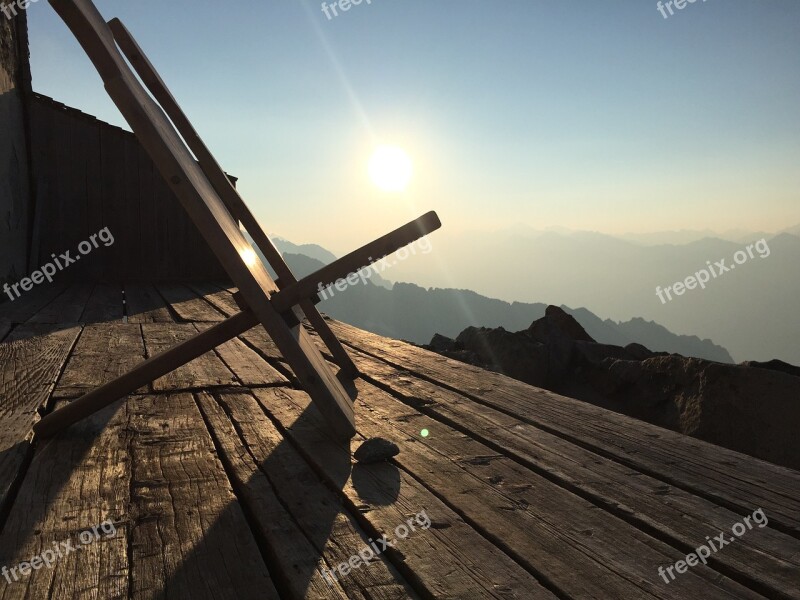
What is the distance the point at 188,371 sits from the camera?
3076 millimetres

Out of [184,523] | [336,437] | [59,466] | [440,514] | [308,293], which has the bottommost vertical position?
[440,514]

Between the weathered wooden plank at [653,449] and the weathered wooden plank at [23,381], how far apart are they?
1.97m

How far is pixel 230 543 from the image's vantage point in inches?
53.1

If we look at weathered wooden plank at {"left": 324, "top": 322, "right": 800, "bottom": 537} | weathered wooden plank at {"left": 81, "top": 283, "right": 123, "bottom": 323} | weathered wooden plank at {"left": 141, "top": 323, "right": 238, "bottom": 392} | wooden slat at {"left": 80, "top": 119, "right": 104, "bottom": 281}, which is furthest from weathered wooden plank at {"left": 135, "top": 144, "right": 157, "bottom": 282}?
weathered wooden plank at {"left": 324, "top": 322, "right": 800, "bottom": 537}

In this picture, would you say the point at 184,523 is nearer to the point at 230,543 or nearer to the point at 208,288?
the point at 230,543

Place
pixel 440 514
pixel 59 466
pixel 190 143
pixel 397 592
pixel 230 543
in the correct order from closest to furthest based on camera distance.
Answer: pixel 397 592 < pixel 230 543 < pixel 440 514 < pixel 59 466 < pixel 190 143

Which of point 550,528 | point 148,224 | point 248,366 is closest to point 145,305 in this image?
point 148,224

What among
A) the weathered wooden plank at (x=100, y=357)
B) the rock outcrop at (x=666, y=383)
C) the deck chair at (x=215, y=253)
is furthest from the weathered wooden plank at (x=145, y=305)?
the rock outcrop at (x=666, y=383)

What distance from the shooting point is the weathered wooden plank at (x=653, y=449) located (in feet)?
5.67

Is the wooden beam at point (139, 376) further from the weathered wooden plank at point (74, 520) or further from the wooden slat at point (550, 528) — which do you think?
the wooden slat at point (550, 528)

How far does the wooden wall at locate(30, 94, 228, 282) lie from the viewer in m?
7.13

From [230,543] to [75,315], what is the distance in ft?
14.0

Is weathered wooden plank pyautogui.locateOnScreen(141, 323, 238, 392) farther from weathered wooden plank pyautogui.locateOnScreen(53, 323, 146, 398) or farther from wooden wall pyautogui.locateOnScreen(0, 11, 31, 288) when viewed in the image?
wooden wall pyautogui.locateOnScreen(0, 11, 31, 288)

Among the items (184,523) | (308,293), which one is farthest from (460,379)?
(184,523)
